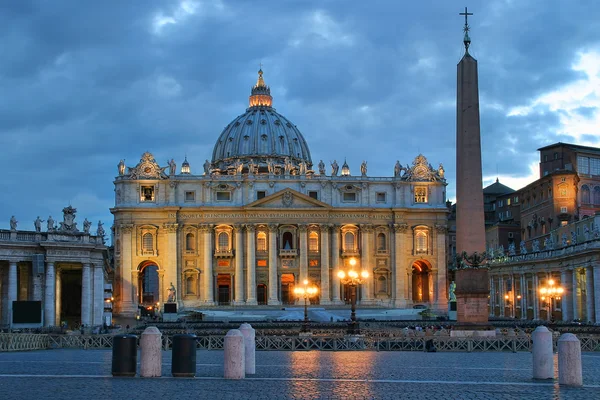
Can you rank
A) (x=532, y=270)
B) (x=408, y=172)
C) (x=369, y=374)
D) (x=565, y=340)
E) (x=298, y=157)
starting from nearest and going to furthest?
(x=565, y=340) → (x=369, y=374) → (x=532, y=270) → (x=408, y=172) → (x=298, y=157)

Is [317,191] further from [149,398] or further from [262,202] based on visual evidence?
[149,398]

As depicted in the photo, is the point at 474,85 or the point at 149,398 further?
the point at 474,85

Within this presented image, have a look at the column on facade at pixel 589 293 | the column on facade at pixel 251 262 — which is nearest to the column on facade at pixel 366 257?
the column on facade at pixel 251 262

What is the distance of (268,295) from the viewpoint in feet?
336

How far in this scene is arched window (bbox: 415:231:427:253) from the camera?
348 feet

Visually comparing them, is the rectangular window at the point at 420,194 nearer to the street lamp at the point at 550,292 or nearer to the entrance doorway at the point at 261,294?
the entrance doorway at the point at 261,294

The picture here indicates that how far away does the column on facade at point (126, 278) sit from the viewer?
100m

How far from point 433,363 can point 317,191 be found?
78.4m

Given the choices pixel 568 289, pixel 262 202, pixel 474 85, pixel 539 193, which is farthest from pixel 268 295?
pixel 474 85

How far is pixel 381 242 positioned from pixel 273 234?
12.7 m

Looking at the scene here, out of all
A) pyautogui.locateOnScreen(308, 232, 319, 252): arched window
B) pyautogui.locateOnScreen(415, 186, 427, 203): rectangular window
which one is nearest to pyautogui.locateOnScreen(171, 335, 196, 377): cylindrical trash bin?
pyautogui.locateOnScreen(308, 232, 319, 252): arched window

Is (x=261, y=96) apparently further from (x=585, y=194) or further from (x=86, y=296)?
(x=86, y=296)

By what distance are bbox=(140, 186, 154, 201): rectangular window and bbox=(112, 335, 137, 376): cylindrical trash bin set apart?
83974 millimetres

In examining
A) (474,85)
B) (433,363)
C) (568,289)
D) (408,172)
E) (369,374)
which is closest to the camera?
(369,374)
